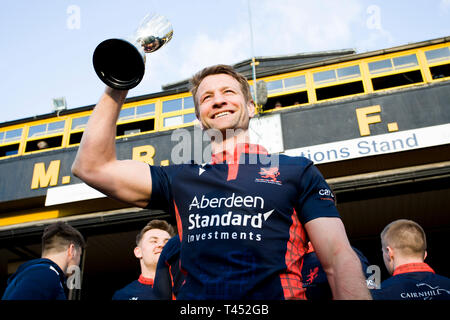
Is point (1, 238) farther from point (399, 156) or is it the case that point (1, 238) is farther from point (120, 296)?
point (399, 156)

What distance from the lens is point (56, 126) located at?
1211 centimetres

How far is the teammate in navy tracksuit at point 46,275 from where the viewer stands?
117 inches

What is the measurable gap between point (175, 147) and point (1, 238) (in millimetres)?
5171

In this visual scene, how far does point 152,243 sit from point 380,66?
8518mm

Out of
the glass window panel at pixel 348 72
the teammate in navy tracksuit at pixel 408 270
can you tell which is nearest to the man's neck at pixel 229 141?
the teammate in navy tracksuit at pixel 408 270

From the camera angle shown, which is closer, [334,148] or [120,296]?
[120,296]

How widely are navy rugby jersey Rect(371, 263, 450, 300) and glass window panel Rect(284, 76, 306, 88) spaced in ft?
26.6

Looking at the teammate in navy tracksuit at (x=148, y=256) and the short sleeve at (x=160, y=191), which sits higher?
the teammate in navy tracksuit at (x=148, y=256)

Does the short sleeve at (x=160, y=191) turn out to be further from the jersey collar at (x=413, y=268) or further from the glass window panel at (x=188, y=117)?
the glass window panel at (x=188, y=117)

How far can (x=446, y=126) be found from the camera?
8.62 metres

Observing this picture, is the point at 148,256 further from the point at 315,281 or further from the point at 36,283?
the point at 315,281

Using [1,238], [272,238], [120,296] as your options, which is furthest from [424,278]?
[1,238]

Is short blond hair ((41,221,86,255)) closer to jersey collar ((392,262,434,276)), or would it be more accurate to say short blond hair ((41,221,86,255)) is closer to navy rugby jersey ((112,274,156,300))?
navy rugby jersey ((112,274,156,300))
